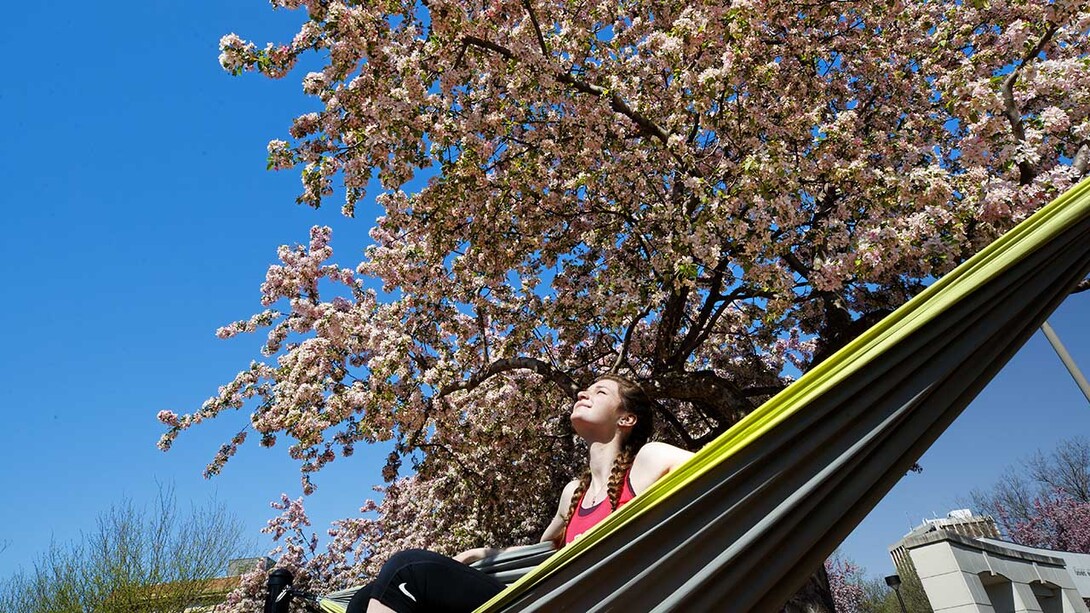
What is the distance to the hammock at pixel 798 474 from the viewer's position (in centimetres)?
162

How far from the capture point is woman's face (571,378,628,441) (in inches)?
108

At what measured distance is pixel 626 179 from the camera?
7.11m

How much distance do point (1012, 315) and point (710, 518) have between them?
98cm

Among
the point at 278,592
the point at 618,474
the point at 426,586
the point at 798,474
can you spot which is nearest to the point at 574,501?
the point at 618,474

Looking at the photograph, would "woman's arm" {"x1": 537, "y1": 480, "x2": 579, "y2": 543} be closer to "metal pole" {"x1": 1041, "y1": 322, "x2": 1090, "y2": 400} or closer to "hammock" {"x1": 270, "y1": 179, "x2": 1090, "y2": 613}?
"hammock" {"x1": 270, "y1": 179, "x2": 1090, "y2": 613}

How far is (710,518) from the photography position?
1620 millimetres

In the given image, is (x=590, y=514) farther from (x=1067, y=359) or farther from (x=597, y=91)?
(x=1067, y=359)

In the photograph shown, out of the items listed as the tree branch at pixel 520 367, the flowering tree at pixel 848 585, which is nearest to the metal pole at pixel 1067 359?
the tree branch at pixel 520 367

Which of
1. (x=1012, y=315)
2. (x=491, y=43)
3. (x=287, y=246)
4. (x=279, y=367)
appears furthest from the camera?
(x=287, y=246)

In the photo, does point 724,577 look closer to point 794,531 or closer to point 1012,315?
point 794,531

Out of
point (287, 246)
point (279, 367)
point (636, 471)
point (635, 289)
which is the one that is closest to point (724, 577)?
point (636, 471)

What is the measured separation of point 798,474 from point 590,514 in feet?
3.65

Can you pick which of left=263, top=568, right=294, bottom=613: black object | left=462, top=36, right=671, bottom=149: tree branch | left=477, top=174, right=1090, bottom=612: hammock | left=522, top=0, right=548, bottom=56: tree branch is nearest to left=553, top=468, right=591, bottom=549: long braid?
left=477, top=174, right=1090, bottom=612: hammock

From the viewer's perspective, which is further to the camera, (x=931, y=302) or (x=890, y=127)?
(x=890, y=127)
